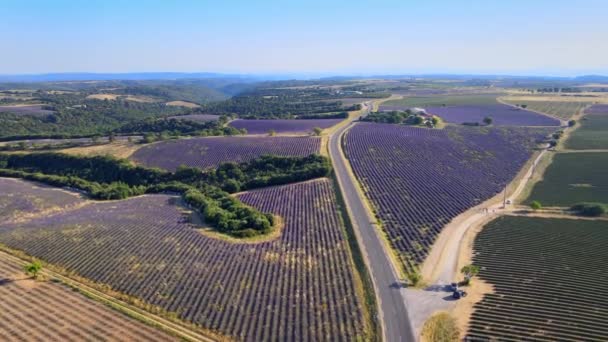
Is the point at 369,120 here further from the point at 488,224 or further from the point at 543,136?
the point at 488,224

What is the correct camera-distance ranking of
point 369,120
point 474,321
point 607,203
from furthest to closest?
1. point 369,120
2. point 607,203
3. point 474,321

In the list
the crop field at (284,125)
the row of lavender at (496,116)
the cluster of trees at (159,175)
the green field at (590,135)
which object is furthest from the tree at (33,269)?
the row of lavender at (496,116)

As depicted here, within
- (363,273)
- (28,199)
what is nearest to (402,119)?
(363,273)

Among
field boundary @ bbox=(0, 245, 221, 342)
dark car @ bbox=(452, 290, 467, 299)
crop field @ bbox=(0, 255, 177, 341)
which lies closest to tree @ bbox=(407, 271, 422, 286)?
dark car @ bbox=(452, 290, 467, 299)

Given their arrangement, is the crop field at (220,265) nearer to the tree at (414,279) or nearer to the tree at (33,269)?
the tree at (33,269)

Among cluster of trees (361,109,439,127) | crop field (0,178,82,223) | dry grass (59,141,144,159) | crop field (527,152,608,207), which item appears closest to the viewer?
crop field (0,178,82,223)

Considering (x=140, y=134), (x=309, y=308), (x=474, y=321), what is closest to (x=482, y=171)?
(x=474, y=321)

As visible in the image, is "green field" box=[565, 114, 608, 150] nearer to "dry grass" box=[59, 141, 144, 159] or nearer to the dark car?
the dark car
